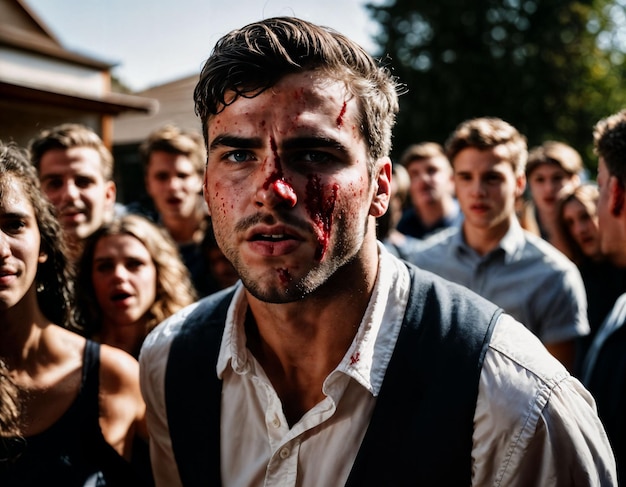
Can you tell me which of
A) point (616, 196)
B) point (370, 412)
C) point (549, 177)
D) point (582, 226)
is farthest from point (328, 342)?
point (549, 177)

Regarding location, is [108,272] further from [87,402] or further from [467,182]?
[467,182]

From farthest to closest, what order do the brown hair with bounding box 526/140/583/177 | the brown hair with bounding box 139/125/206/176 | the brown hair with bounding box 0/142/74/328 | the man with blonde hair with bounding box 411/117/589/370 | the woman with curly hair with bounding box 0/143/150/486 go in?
the brown hair with bounding box 526/140/583/177, the brown hair with bounding box 139/125/206/176, the man with blonde hair with bounding box 411/117/589/370, the brown hair with bounding box 0/142/74/328, the woman with curly hair with bounding box 0/143/150/486

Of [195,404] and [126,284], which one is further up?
[126,284]

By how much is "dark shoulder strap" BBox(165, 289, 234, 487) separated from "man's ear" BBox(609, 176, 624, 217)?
167 centimetres

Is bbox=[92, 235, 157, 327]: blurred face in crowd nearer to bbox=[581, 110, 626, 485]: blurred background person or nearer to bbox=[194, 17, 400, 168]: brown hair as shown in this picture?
bbox=[194, 17, 400, 168]: brown hair

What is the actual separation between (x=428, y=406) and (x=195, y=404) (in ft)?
2.45

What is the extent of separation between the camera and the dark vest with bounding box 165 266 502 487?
5.34ft

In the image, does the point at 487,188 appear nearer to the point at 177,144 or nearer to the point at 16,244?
the point at 177,144

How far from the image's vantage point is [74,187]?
11.1ft

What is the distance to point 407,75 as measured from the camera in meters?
19.4

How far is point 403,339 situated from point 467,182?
230cm

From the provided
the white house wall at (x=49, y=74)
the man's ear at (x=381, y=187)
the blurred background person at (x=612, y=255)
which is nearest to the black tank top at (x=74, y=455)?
the man's ear at (x=381, y=187)

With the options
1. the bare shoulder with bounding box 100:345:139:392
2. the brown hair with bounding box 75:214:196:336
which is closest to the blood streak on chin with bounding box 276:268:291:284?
the bare shoulder with bounding box 100:345:139:392

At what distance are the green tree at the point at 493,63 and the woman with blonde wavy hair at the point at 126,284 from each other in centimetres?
1613
